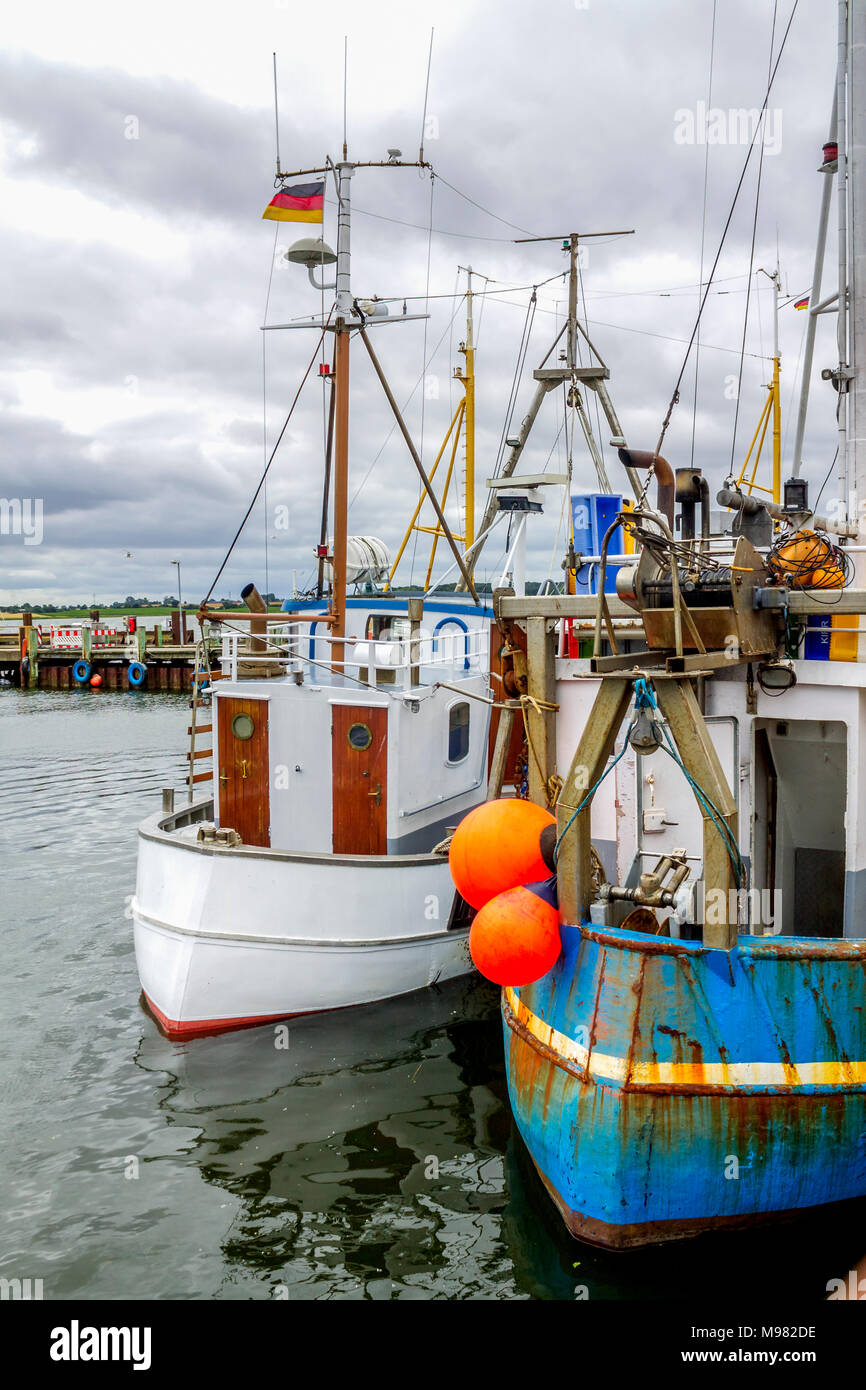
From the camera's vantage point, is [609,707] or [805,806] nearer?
[609,707]

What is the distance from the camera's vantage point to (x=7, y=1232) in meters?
6.32

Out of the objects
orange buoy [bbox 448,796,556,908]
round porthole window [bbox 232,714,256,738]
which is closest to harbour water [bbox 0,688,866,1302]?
orange buoy [bbox 448,796,556,908]

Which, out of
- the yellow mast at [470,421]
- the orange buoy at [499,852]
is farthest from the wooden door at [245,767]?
the yellow mast at [470,421]

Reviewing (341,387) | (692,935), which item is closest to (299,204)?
(341,387)

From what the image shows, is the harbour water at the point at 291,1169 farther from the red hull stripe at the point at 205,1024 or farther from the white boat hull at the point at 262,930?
the white boat hull at the point at 262,930

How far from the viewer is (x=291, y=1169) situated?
23.3 ft

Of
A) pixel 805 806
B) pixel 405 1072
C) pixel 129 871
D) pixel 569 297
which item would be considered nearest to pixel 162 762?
pixel 129 871

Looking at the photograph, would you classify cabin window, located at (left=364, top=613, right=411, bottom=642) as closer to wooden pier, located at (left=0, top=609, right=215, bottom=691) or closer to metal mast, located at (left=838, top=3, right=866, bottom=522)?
metal mast, located at (left=838, top=3, right=866, bottom=522)

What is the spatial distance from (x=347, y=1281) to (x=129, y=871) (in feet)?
34.4

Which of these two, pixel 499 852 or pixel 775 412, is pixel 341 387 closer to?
pixel 499 852

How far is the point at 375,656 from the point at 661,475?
3886mm

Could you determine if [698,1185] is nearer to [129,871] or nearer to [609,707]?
[609,707]

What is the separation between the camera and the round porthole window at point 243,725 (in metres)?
10.6

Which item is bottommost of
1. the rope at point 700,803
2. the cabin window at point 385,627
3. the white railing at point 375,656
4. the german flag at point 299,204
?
the rope at point 700,803
